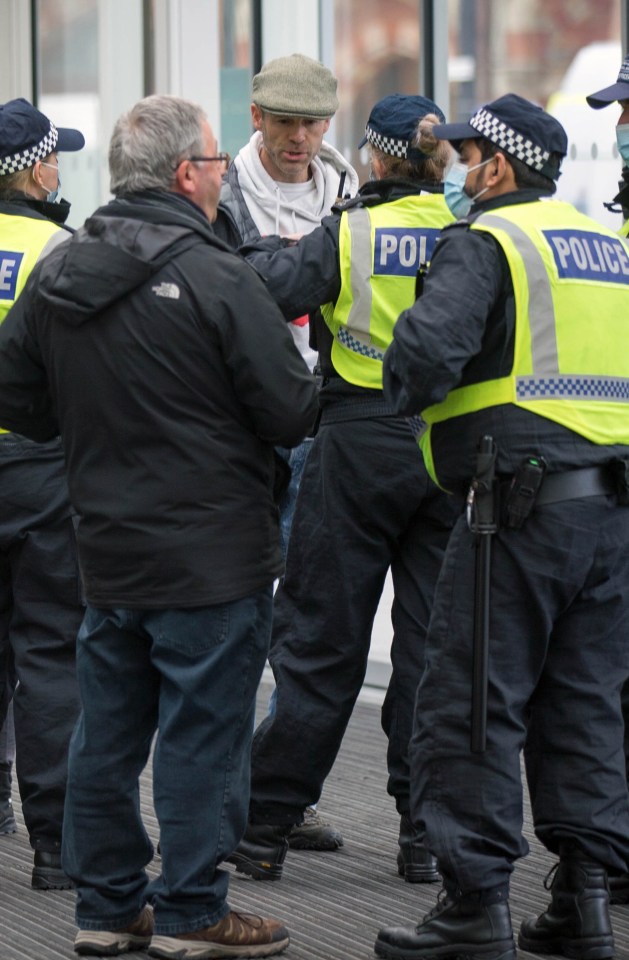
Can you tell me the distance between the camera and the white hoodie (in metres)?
4.52

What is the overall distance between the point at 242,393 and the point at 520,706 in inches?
33.2

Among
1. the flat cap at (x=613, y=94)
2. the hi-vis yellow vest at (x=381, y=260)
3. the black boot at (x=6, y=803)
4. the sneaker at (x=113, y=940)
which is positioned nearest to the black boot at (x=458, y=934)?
the sneaker at (x=113, y=940)

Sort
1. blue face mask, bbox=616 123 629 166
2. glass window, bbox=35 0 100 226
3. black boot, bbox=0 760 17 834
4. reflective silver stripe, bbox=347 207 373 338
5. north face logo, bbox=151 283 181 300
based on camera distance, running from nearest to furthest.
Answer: north face logo, bbox=151 283 181 300 → reflective silver stripe, bbox=347 207 373 338 → blue face mask, bbox=616 123 629 166 → black boot, bbox=0 760 17 834 → glass window, bbox=35 0 100 226

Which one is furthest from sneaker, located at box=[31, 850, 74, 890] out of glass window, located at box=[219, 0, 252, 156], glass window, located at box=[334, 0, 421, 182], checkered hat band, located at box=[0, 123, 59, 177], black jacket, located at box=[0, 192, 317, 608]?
glass window, located at box=[219, 0, 252, 156]

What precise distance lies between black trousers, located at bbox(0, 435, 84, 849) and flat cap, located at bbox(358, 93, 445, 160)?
1.07 metres

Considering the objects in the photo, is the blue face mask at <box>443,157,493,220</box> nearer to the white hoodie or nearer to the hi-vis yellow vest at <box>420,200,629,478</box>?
the hi-vis yellow vest at <box>420,200,629,478</box>

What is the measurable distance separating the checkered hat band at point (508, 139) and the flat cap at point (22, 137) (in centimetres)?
117

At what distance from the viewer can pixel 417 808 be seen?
3.51 meters

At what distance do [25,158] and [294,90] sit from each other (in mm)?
726

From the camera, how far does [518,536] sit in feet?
11.2

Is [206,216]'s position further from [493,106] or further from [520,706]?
[520,706]

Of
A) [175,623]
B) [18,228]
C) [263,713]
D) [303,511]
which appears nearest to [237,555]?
[175,623]

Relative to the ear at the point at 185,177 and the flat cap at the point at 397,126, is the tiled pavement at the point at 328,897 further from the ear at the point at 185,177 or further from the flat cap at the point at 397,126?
the flat cap at the point at 397,126

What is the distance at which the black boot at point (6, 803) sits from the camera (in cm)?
463
